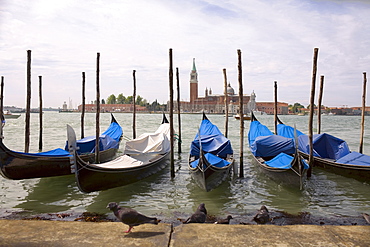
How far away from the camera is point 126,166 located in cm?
507

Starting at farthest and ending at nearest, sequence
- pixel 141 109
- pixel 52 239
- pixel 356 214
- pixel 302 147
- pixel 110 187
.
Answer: pixel 141 109
pixel 302 147
pixel 110 187
pixel 356 214
pixel 52 239

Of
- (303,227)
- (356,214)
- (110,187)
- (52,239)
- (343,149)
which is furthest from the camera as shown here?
(343,149)

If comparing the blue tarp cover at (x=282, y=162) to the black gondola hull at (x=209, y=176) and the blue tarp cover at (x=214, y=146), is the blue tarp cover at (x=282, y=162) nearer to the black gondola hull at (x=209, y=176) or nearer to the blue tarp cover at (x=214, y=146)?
the black gondola hull at (x=209, y=176)

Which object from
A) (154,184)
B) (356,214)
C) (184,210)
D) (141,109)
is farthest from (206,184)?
(141,109)

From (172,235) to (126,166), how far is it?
302cm

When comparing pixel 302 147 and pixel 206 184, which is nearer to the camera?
pixel 206 184

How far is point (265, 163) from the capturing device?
5750 millimetres

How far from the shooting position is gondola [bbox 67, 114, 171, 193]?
420 cm

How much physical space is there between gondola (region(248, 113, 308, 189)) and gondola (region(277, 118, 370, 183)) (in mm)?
776

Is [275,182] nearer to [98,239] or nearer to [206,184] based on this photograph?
[206,184]

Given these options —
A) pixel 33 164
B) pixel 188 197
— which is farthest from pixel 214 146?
pixel 33 164

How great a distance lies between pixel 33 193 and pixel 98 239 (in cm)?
330

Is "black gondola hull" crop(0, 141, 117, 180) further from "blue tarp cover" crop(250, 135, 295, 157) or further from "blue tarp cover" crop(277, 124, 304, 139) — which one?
"blue tarp cover" crop(277, 124, 304, 139)

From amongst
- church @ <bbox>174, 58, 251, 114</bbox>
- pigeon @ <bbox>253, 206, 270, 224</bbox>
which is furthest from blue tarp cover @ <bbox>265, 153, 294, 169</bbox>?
church @ <bbox>174, 58, 251, 114</bbox>
